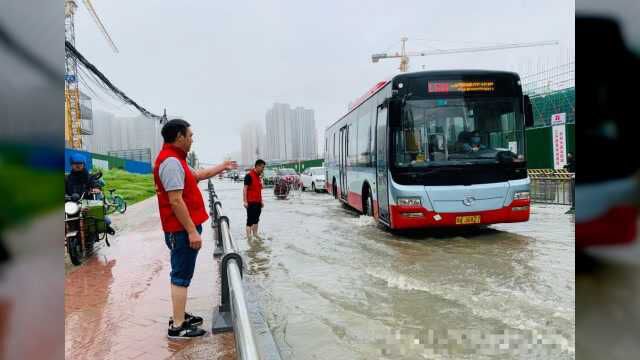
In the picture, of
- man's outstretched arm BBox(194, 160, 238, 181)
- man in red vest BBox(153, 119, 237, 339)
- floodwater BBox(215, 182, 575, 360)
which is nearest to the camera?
man in red vest BBox(153, 119, 237, 339)

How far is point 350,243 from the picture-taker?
975cm

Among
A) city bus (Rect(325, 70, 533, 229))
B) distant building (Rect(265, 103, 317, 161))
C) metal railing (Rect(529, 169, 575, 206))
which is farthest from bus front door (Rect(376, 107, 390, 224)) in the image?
distant building (Rect(265, 103, 317, 161))

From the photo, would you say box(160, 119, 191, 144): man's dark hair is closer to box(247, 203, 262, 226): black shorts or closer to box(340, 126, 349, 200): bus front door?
box(247, 203, 262, 226): black shorts

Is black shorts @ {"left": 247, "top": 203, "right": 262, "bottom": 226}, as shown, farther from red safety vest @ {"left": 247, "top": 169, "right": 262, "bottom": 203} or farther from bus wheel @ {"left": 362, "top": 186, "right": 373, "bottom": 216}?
bus wheel @ {"left": 362, "top": 186, "right": 373, "bottom": 216}

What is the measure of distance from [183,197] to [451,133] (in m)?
6.24

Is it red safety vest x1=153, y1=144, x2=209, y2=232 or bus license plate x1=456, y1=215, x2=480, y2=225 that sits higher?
red safety vest x1=153, y1=144, x2=209, y2=232

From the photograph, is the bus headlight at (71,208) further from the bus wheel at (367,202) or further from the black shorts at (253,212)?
the bus wheel at (367,202)

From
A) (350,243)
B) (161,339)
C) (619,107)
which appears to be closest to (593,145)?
(619,107)

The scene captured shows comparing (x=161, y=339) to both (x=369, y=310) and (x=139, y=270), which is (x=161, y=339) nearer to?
(x=369, y=310)

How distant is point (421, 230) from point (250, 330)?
9514 mm

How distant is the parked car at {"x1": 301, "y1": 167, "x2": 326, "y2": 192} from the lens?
29047 millimetres

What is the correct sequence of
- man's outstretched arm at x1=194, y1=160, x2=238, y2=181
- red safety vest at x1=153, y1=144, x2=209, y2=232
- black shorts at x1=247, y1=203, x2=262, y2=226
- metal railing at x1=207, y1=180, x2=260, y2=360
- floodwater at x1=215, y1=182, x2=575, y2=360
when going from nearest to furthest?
metal railing at x1=207, y1=180, x2=260, y2=360 → red safety vest at x1=153, y1=144, x2=209, y2=232 → floodwater at x1=215, y1=182, x2=575, y2=360 → man's outstretched arm at x1=194, y1=160, x2=238, y2=181 → black shorts at x1=247, y1=203, x2=262, y2=226

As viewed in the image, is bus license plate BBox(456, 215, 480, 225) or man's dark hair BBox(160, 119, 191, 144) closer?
man's dark hair BBox(160, 119, 191, 144)

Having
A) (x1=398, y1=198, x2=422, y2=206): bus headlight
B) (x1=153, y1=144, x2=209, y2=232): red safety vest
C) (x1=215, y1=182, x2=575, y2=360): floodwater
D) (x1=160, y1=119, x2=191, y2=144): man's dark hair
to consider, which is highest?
(x1=160, y1=119, x2=191, y2=144): man's dark hair
